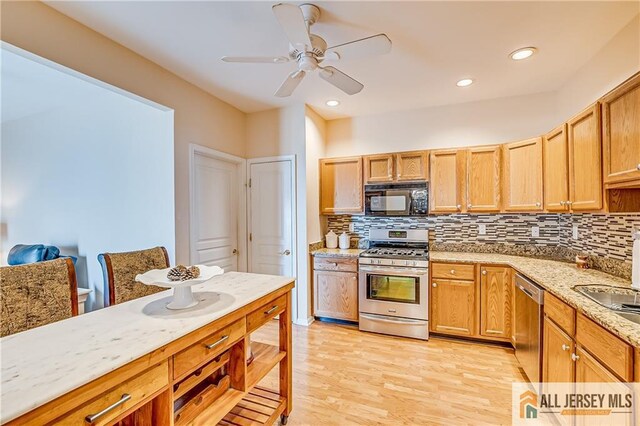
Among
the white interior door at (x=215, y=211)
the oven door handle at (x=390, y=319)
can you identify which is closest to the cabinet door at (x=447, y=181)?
the oven door handle at (x=390, y=319)

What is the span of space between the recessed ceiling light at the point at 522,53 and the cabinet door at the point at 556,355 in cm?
208

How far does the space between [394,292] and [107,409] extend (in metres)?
2.77

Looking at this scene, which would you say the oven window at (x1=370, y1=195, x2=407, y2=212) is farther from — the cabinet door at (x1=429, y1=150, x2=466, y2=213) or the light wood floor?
the light wood floor

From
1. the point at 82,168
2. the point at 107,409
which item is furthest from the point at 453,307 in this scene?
the point at 82,168

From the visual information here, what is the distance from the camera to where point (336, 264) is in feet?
11.2

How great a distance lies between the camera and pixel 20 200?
12.6ft

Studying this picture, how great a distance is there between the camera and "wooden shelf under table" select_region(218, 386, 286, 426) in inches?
64.6

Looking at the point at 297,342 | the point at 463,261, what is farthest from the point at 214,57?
the point at 463,261

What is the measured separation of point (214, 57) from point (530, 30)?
2.46 metres

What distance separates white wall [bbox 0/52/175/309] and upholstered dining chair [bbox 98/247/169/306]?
2.41 ft

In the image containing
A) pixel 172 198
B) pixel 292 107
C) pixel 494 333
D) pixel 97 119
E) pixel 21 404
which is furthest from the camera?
pixel 292 107

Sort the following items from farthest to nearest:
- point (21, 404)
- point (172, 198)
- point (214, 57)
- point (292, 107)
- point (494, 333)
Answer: point (292, 107) → point (494, 333) → point (172, 198) → point (214, 57) → point (21, 404)

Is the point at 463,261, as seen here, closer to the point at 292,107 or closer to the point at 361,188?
the point at 361,188

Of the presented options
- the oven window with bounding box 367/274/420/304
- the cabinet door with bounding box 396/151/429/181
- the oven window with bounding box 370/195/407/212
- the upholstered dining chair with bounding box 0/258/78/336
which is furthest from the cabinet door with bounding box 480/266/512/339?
the upholstered dining chair with bounding box 0/258/78/336
